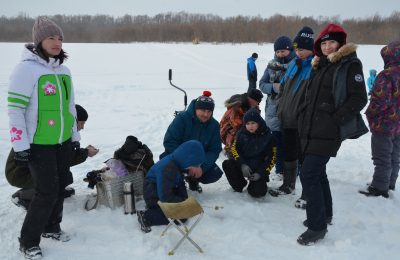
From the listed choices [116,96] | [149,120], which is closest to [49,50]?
[149,120]

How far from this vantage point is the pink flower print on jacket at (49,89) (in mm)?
2881

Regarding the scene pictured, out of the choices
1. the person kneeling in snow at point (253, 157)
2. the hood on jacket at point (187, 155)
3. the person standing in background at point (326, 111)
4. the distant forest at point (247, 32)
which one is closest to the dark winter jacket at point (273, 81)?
the person kneeling in snow at point (253, 157)

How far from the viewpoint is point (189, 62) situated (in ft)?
92.1

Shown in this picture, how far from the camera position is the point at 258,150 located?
437cm

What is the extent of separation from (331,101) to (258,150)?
54.9 inches

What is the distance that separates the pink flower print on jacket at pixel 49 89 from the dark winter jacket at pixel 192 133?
1.55 metres

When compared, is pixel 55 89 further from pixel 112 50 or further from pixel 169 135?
pixel 112 50

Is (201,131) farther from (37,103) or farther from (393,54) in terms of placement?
(393,54)

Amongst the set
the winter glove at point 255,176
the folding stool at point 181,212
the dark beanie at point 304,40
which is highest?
the dark beanie at point 304,40

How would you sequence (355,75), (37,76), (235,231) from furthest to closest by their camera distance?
(235,231)
(355,75)
(37,76)

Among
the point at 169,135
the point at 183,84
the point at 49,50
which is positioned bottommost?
the point at 183,84

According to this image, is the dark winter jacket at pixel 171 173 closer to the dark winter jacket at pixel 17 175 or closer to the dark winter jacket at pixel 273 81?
the dark winter jacket at pixel 17 175

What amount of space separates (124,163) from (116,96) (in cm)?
1028

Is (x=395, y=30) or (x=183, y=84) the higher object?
(x=395, y=30)
